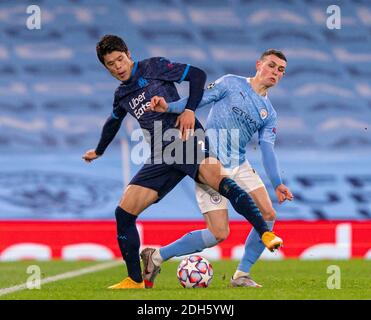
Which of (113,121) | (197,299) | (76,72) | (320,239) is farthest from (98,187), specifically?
(197,299)

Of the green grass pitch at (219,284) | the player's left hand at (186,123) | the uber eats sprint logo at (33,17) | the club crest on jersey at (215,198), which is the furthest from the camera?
the uber eats sprint logo at (33,17)

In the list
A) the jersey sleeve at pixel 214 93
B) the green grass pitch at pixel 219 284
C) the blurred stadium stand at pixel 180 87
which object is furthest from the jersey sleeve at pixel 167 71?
the blurred stadium stand at pixel 180 87

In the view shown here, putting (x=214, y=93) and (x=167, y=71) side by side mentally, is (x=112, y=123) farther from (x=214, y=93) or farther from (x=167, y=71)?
(x=214, y=93)

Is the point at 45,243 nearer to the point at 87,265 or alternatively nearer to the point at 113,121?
the point at 87,265

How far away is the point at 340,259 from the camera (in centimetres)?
1191

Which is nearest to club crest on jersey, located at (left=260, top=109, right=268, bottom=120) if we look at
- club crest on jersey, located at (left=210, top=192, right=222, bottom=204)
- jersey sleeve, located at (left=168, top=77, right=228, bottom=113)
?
jersey sleeve, located at (left=168, top=77, right=228, bottom=113)

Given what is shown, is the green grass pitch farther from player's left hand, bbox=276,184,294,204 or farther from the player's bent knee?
player's left hand, bbox=276,184,294,204

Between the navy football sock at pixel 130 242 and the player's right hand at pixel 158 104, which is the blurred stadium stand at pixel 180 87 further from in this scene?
the player's right hand at pixel 158 104

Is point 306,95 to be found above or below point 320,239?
above

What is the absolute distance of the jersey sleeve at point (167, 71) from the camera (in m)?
6.69

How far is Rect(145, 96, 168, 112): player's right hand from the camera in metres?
6.30

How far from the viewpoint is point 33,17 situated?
17.5 meters

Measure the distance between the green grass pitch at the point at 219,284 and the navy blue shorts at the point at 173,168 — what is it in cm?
76

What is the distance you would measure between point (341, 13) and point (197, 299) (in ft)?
42.6
